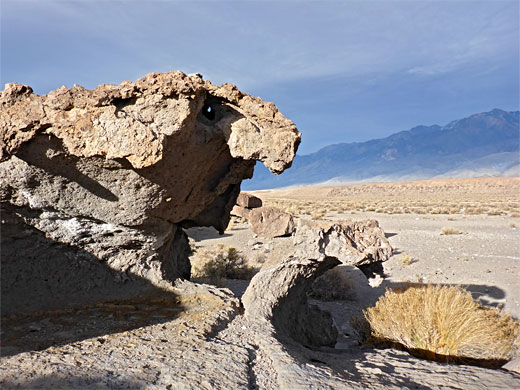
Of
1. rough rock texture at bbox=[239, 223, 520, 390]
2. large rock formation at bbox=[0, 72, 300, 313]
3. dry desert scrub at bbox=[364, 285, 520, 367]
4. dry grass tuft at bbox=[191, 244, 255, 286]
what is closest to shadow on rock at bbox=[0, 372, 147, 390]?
rough rock texture at bbox=[239, 223, 520, 390]

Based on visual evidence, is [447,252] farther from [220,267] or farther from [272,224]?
[220,267]

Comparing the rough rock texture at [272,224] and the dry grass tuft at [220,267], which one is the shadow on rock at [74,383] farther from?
the dry grass tuft at [220,267]

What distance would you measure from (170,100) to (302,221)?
2.45 m

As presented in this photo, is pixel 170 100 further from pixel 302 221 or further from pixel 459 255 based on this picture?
pixel 459 255

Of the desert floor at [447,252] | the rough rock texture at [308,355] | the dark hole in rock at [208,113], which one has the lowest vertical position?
the rough rock texture at [308,355]

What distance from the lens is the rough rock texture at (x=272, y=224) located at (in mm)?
9008

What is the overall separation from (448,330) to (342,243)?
181 centimetres

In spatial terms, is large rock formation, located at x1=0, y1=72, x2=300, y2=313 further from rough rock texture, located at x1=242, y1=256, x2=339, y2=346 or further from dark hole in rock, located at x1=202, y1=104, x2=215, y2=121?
rough rock texture, located at x1=242, y1=256, x2=339, y2=346

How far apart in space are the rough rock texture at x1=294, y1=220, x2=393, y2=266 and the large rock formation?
1.18 m

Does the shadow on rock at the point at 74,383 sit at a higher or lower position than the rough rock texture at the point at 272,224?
lower

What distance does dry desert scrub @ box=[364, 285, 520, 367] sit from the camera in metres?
4.91

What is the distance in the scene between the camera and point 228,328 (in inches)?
178

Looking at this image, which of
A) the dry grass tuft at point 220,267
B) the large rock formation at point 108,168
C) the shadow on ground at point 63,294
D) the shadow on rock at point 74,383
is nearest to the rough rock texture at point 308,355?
the shadow on rock at point 74,383

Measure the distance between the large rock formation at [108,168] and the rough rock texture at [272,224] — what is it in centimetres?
374
